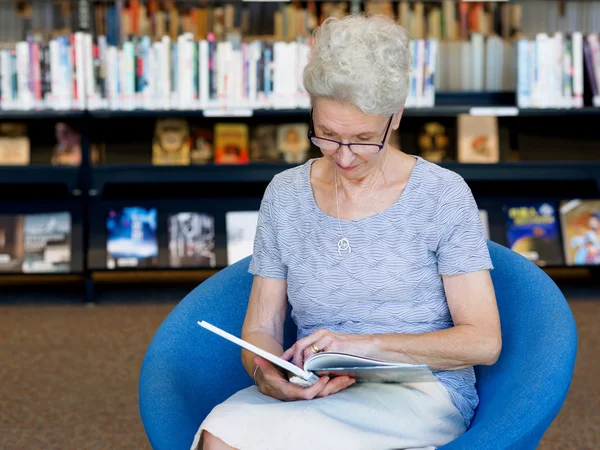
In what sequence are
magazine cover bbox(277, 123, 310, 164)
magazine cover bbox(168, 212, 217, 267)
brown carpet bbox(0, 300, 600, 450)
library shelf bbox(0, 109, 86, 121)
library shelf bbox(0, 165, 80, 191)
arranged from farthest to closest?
1. magazine cover bbox(277, 123, 310, 164)
2. magazine cover bbox(168, 212, 217, 267)
3. library shelf bbox(0, 165, 80, 191)
4. library shelf bbox(0, 109, 86, 121)
5. brown carpet bbox(0, 300, 600, 450)

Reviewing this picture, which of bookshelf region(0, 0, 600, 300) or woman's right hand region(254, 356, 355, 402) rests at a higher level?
bookshelf region(0, 0, 600, 300)

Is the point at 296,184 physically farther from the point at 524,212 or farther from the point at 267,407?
the point at 524,212

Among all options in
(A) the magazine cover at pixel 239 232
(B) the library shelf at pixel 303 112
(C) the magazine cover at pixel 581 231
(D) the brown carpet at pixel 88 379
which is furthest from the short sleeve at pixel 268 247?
(C) the magazine cover at pixel 581 231

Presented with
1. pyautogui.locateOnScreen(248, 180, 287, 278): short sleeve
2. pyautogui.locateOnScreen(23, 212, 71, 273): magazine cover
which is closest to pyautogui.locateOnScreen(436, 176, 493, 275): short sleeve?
pyautogui.locateOnScreen(248, 180, 287, 278): short sleeve

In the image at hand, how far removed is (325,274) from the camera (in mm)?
1895

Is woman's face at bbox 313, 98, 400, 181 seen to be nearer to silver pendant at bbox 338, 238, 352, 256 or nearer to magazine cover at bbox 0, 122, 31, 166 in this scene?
silver pendant at bbox 338, 238, 352, 256

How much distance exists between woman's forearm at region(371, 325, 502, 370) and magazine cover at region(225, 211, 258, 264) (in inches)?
120

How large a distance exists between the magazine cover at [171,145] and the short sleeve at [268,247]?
2859mm

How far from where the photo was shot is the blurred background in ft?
15.0

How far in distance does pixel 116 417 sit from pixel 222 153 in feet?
6.55

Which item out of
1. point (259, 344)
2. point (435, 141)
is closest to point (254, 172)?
point (435, 141)

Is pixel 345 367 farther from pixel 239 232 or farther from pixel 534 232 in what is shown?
pixel 534 232

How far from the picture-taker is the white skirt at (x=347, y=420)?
1604 mm

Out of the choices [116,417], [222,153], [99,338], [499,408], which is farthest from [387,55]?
[222,153]
